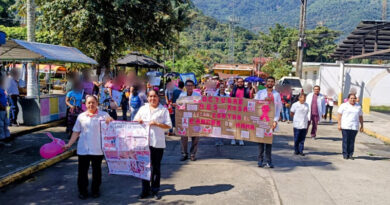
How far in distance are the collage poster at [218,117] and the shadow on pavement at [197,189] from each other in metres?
1.77

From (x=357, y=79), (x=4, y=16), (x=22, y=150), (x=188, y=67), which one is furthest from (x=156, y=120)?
(x=4, y=16)

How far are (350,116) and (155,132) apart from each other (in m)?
5.41

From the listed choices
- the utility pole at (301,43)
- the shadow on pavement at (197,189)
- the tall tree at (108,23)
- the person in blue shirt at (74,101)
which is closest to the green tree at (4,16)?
the tall tree at (108,23)

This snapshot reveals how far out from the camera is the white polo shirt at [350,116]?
8.60 metres

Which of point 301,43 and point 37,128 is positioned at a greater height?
point 301,43

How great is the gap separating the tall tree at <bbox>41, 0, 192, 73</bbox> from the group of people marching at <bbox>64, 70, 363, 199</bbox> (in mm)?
3529

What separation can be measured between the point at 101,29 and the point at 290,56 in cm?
4157

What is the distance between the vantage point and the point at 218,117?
8078 mm

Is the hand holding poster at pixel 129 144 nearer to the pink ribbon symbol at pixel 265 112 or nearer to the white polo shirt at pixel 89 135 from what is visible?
the white polo shirt at pixel 89 135

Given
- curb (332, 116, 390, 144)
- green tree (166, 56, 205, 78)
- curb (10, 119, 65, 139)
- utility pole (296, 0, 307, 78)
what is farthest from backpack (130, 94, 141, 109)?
green tree (166, 56, 205, 78)

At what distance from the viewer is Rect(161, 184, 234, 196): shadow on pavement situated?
587 cm

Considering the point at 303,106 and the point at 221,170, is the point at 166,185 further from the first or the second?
the point at 303,106

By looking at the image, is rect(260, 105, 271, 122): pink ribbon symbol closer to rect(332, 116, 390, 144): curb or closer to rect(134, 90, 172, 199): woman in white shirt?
rect(134, 90, 172, 199): woman in white shirt

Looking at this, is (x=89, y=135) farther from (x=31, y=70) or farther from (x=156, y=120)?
(x=31, y=70)
